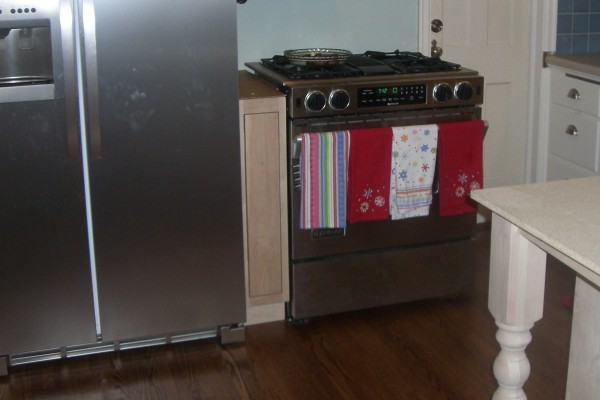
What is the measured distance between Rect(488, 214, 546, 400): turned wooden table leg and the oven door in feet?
3.83

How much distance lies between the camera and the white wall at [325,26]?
147 inches

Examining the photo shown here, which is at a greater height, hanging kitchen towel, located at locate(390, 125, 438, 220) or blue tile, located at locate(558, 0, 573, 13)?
blue tile, located at locate(558, 0, 573, 13)

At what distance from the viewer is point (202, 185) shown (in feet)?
9.79

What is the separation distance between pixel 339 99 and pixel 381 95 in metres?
0.18

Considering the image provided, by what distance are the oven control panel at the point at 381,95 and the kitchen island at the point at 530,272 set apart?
111 cm

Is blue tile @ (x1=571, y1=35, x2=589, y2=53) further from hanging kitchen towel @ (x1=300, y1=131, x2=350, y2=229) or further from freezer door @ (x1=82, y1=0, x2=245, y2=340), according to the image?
freezer door @ (x1=82, y1=0, x2=245, y2=340)

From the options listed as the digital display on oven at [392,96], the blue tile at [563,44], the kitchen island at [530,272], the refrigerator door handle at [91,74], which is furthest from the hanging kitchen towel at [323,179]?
the blue tile at [563,44]

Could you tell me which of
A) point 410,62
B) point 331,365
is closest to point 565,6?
point 410,62

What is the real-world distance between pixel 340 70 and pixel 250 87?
0.36 meters

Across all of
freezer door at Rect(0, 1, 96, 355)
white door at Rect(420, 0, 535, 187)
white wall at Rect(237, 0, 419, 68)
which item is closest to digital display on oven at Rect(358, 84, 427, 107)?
white wall at Rect(237, 0, 419, 68)

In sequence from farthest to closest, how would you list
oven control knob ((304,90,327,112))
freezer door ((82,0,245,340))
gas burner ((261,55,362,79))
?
gas burner ((261,55,362,79)) → oven control knob ((304,90,327,112)) → freezer door ((82,0,245,340))

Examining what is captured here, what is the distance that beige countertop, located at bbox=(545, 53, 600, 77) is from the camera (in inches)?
143

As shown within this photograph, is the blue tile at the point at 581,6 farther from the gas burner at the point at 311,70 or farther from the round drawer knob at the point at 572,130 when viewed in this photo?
the gas burner at the point at 311,70

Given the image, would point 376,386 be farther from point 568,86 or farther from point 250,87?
point 568,86
